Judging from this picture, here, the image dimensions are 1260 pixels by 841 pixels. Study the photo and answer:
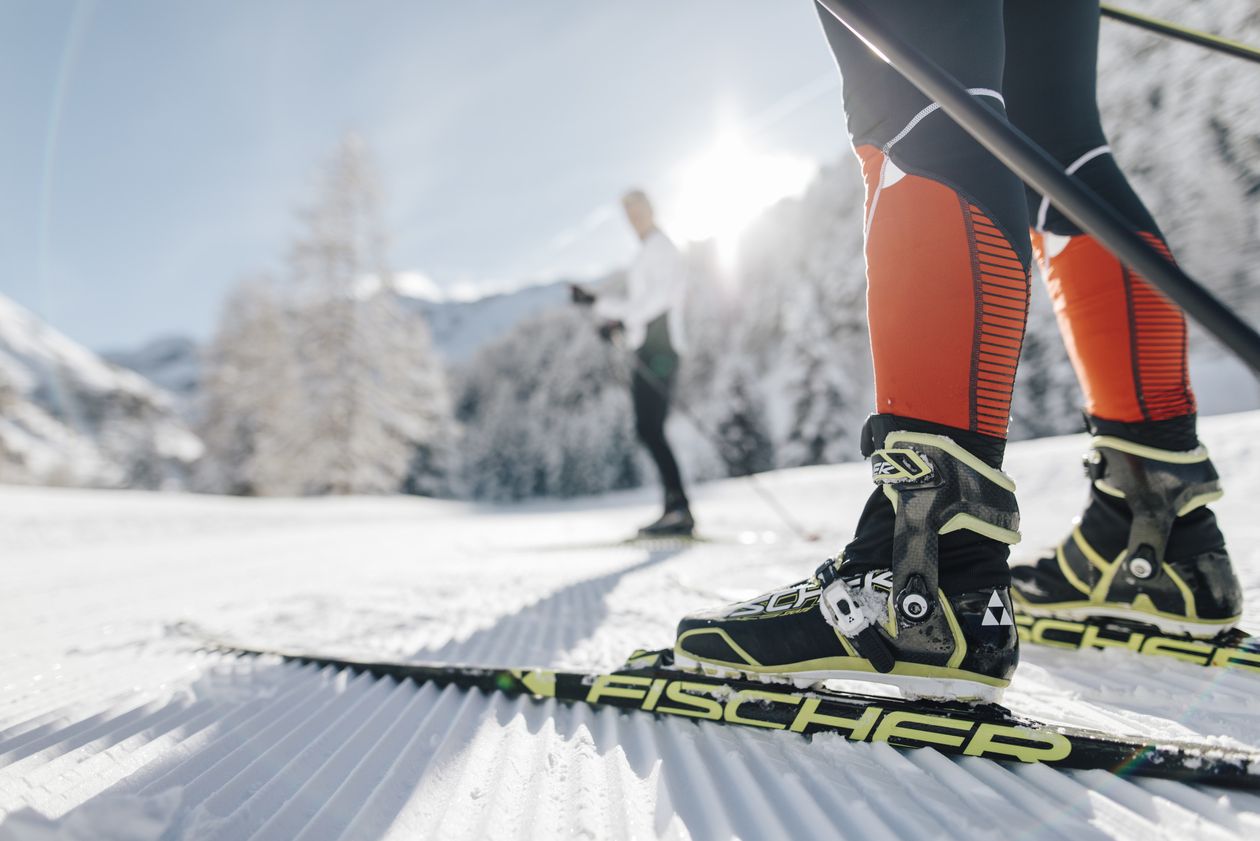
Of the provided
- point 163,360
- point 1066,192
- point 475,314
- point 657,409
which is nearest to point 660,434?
point 657,409

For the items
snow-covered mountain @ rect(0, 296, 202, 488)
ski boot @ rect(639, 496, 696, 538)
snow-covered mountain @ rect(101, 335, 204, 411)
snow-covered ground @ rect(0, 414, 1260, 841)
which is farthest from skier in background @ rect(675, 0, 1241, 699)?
snow-covered mountain @ rect(101, 335, 204, 411)

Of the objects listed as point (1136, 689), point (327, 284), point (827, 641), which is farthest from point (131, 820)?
point (327, 284)

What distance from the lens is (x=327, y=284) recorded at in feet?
37.9

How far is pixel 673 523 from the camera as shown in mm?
3057

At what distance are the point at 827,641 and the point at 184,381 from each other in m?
72.2

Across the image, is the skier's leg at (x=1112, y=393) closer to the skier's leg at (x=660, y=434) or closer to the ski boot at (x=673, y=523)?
the ski boot at (x=673, y=523)

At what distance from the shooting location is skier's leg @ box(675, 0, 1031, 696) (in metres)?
0.62

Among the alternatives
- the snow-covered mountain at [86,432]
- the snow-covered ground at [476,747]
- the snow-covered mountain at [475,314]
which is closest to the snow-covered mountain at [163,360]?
the snow-covered mountain at [86,432]

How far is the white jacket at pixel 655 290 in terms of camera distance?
3215 mm

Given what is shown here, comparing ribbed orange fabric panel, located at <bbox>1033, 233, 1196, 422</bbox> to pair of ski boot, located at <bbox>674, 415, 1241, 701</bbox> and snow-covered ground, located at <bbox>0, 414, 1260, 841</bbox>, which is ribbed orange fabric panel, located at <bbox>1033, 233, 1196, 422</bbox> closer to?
pair of ski boot, located at <bbox>674, 415, 1241, 701</bbox>

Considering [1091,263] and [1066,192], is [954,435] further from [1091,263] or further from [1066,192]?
[1091,263]

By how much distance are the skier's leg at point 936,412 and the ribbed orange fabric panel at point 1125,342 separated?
15.8 inches

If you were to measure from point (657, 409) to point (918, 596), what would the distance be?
2.66 metres

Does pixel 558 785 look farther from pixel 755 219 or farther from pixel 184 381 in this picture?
pixel 184 381
